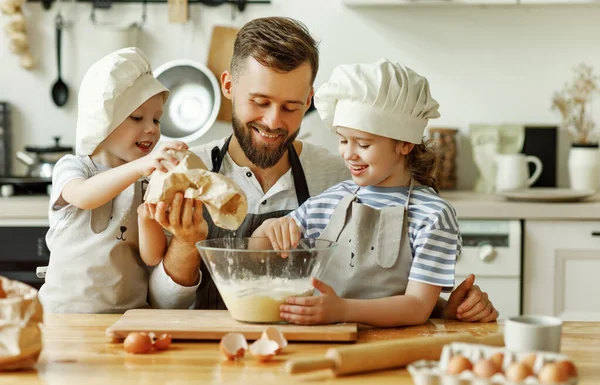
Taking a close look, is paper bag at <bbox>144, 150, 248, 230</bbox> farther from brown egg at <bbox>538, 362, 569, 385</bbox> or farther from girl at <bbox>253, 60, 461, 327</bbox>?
brown egg at <bbox>538, 362, 569, 385</bbox>

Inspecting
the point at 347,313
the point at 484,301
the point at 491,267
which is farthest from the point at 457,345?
the point at 491,267

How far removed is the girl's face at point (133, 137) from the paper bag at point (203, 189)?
15.0 inches

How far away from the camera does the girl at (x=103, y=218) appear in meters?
1.83

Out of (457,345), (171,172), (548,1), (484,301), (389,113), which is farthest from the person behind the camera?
(548,1)

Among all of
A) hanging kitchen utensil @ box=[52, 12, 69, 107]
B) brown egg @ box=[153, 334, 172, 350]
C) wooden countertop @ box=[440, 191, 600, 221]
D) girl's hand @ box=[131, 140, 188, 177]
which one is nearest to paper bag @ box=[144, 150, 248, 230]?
girl's hand @ box=[131, 140, 188, 177]

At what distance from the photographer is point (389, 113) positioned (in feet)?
5.82

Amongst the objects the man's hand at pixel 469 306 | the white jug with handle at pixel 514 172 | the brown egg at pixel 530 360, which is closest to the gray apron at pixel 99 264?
the man's hand at pixel 469 306

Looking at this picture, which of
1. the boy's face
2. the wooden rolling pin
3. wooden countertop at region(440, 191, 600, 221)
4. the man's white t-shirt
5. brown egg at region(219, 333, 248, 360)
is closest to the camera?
the wooden rolling pin

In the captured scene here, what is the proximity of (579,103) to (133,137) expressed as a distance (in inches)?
87.7

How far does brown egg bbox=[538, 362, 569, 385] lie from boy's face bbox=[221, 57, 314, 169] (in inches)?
41.4

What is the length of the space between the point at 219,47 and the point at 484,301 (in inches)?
87.1

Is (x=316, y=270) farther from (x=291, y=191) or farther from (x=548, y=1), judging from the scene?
(x=548, y=1)

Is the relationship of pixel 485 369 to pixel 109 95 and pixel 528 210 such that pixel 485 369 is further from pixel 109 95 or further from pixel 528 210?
pixel 528 210

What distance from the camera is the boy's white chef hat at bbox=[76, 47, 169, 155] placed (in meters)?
1.84
